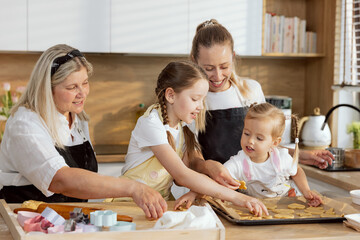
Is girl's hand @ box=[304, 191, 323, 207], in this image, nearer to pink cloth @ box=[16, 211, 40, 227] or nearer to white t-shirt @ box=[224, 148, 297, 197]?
white t-shirt @ box=[224, 148, 297, 197]

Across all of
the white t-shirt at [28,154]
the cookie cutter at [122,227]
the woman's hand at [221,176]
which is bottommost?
the cookie cutter at [122,227]

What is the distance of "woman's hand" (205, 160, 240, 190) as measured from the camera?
5.45 feet

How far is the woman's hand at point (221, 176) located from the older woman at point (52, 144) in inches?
13.4

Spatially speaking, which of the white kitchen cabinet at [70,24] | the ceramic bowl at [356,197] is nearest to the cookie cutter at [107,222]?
the ceramic bowl at [356,197]

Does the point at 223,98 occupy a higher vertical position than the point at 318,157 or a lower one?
higher

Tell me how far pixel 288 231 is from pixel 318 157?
0.75 m

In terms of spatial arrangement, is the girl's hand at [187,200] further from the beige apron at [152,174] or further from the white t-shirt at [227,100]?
the white t-shirt at [227,100]

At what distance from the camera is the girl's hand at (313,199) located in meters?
1.62

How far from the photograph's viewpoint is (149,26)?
128 inches

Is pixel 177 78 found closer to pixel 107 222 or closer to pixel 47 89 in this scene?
pixel 47 89

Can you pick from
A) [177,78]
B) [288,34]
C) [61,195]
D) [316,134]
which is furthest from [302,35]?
[61,195]

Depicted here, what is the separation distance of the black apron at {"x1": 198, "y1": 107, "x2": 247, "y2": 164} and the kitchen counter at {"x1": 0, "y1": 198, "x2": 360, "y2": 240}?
2.61 ft

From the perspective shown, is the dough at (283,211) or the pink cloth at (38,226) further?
the dough at (283,211)

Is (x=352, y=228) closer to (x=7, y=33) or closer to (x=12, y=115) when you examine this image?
(x=12, y=115)
